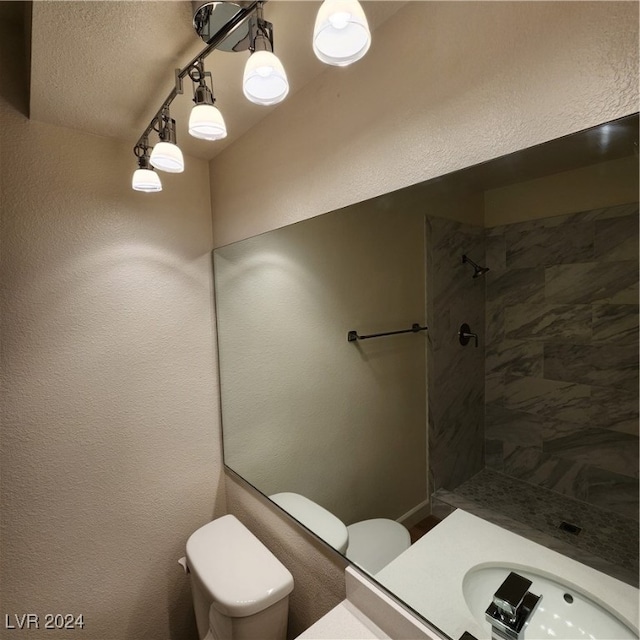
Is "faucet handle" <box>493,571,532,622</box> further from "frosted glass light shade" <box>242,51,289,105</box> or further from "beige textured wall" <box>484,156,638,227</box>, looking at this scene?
"frosted glass light shade" <box>242,51,289,105</box>

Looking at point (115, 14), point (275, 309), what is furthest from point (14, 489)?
point (115, 14)

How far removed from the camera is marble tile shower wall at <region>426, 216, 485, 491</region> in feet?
2.48

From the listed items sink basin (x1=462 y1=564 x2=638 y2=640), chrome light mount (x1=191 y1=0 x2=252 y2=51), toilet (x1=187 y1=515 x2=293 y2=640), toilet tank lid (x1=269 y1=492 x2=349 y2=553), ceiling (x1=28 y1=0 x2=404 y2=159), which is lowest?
toilet (x1=187 y1=515 x2=293 y2=640)

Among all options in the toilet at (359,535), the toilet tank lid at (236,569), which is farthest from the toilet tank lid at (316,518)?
the toilet tank lid at (236,569)

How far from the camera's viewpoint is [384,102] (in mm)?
836

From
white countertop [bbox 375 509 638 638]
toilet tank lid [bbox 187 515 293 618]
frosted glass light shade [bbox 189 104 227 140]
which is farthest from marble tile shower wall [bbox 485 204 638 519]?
toilet tank lid [bbox 187 515 293 618]

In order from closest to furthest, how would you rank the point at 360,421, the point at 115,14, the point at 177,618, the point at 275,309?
1. the point at 115,14
2. the point at 360,421
3. the point at 275,309
4. the point at 177,618

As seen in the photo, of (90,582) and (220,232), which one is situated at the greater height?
(220,232)

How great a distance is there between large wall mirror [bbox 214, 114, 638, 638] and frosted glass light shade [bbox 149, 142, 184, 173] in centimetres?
41

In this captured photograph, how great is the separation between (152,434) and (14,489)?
1.47ft

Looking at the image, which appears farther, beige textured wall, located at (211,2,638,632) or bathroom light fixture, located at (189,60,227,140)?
bathroom light fixture, located at (189,60,227,140)

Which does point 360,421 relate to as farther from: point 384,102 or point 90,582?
point 90,582

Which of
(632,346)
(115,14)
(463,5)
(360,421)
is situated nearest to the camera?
(632,346)

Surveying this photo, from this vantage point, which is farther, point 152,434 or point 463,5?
point 152,434
